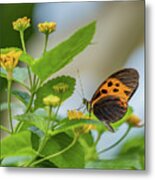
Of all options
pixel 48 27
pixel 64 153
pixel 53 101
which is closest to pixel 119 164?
pixel 64 153

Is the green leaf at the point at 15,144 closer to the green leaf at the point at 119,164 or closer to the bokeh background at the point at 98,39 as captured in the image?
the bokeh background at the point at 98,39

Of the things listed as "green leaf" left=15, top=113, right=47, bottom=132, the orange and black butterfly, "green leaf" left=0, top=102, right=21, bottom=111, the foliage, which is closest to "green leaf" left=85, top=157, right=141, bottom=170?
the foliage

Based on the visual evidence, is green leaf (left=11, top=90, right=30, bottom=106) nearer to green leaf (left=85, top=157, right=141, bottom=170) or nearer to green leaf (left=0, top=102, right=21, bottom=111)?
green leaf (left=0, top=102, right=21, bottom=111)

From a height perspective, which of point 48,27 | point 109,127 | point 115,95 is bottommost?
point 109,127

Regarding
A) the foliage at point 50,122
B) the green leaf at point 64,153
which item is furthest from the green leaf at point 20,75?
the green leaf at point 64,153

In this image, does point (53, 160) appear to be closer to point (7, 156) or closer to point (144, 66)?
point (7, 156)

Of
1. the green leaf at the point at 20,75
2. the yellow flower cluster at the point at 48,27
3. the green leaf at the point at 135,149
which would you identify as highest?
the yellow flower cluster at the point at 48,27

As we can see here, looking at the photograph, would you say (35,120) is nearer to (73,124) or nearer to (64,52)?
(73,124)
